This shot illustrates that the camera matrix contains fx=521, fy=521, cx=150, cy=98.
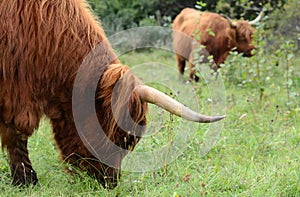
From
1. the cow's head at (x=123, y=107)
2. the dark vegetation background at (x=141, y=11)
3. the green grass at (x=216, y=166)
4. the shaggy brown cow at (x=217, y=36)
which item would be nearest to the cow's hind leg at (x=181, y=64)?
the shaggy brown cow at (x=217, y=36)

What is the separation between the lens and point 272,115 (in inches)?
229

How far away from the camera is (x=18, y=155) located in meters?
3.61

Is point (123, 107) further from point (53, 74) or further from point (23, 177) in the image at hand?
point (23, 177)

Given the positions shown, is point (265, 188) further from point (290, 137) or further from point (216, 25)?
point (216, 25)

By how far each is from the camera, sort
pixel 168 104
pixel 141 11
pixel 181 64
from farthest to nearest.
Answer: pixel 141 11
pixel 181 64
pixel 168 104

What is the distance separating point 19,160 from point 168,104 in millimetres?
1254

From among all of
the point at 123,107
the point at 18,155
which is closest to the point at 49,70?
the point at 123,107

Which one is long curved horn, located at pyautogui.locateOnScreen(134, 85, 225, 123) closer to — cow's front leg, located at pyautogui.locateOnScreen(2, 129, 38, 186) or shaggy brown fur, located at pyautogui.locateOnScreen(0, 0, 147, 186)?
shaggy brown fur, located at pyautogui.locateOnScreen(0, 0, 147, 186)

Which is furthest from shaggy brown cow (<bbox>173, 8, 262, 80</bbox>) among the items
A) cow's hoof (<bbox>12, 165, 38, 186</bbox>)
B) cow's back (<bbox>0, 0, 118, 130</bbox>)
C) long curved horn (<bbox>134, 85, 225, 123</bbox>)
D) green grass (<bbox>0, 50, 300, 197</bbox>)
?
long curved horn (<bbox>134, 85, 225, 123</bbox>)

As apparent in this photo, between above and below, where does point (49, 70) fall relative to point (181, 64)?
above

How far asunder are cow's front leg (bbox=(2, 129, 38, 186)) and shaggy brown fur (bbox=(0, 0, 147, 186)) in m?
0.15

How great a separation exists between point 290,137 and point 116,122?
2.34m

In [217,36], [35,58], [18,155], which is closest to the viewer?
[35,58]

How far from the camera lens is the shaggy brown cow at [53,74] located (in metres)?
3.27
